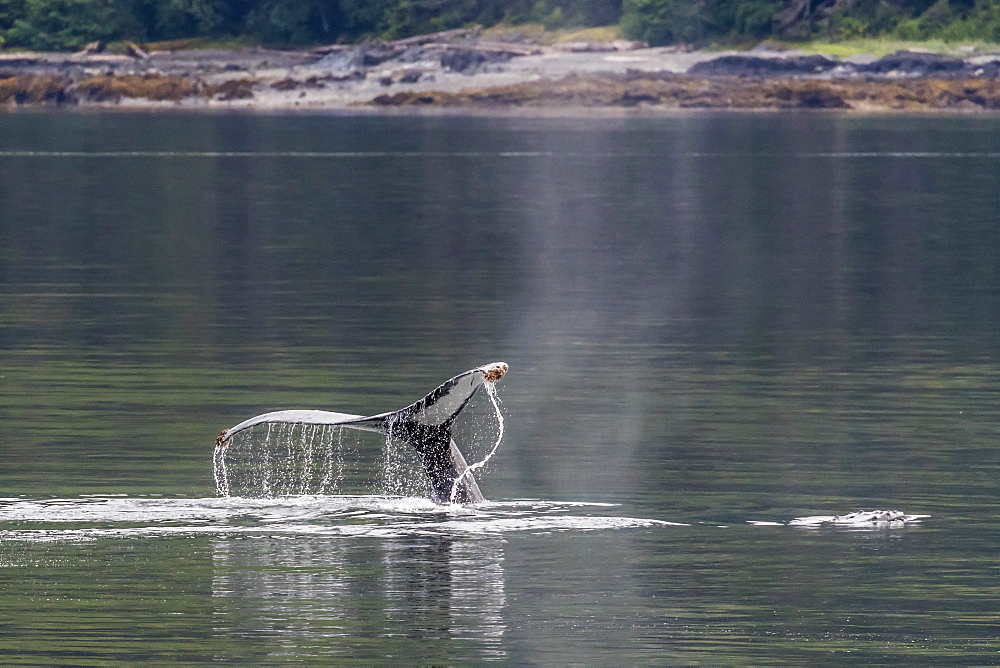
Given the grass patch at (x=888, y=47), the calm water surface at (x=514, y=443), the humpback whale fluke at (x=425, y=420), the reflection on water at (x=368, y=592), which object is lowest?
the grass patch at (x=888, y=47)

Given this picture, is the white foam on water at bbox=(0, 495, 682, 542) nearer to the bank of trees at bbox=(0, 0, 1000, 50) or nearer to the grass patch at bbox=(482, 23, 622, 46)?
the bank of trees at bbox=(0, 0, 1000, 50)

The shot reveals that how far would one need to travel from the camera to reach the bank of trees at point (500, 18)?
179 meters

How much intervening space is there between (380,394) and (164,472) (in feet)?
23.4

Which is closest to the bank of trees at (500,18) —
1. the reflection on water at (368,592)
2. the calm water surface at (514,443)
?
the calm water surface at (514,443)

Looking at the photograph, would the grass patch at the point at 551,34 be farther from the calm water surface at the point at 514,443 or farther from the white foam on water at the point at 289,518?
the white foam on water at the point at 289,518

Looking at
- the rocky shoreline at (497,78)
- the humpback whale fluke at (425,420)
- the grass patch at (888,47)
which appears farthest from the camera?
the rocky shoreline at (497,78)

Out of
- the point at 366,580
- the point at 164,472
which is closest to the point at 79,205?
the point at 164,472

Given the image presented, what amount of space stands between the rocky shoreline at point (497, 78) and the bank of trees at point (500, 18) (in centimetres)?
215

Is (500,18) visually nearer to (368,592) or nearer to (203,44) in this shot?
(203,44)

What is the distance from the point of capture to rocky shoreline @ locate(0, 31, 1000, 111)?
181500mm

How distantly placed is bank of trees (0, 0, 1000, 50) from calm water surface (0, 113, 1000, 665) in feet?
344

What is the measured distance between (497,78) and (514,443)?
521 ft

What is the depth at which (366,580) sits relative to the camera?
2223cm

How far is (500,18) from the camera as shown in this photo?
189 meters
